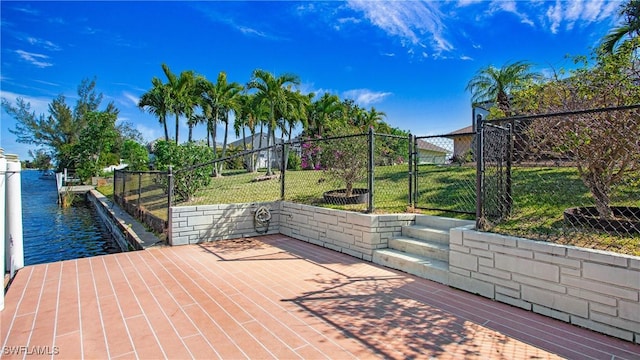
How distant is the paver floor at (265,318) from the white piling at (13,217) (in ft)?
0.75

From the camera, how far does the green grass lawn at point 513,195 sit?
9.75 feet

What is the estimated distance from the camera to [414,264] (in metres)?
3.69

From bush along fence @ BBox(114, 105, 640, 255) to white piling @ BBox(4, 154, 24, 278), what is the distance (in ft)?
6.16

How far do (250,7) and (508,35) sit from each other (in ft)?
23.2

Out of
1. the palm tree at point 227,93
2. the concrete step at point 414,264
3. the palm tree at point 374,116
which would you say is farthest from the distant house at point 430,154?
the palm tree at point 374,116

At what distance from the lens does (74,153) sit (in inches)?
866

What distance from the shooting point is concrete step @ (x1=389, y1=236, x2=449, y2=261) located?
370cm

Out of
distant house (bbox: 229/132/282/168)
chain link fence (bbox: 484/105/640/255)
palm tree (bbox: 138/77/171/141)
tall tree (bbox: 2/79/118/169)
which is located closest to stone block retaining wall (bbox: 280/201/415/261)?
chain link fence (bbox: 484/105/640/255)

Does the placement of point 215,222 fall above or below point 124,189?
below

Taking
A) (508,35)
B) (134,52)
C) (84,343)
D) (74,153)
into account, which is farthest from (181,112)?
(84,343)

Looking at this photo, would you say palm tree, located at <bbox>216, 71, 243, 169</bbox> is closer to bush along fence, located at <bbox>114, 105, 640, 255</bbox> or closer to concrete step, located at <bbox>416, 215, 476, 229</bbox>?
bush along fence, located at <bbox>114, 105, 640, 255</bbox>

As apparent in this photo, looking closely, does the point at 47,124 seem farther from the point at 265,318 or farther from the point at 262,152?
the point at 265,318

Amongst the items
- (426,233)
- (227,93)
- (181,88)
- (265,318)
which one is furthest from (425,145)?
(181,88)

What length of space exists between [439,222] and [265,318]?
2655mm
